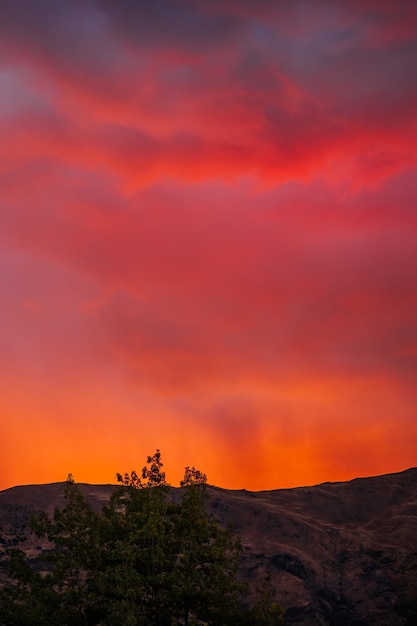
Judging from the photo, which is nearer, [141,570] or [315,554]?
[141,570]

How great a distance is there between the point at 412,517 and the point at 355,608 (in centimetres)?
4231

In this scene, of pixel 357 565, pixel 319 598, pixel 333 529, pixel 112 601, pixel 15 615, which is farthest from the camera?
pixel 333 529

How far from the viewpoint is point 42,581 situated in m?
60.5

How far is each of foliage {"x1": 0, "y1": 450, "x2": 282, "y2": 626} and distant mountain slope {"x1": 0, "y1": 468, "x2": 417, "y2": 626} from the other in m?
98.8

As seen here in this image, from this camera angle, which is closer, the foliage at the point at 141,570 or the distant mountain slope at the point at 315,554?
the foliage at the point at 141,570

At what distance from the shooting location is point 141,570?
5691 cm

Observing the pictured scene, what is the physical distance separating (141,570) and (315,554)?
125 meters

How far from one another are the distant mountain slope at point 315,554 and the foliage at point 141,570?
98791 mm

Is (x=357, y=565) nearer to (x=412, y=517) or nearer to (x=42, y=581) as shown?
(x=412, y=517)

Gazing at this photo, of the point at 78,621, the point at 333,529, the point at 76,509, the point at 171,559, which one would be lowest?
the point at 78,621

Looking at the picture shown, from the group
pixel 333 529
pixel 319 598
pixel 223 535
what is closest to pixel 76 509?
pixel 223 535

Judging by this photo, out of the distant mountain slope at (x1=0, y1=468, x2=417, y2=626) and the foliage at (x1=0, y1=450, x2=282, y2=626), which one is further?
the distant mountain slope at (x1=0, y1=468, x2=417, y2=626)

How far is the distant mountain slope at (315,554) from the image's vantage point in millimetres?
156750

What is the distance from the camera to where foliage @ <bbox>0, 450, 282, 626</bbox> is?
55938mm
